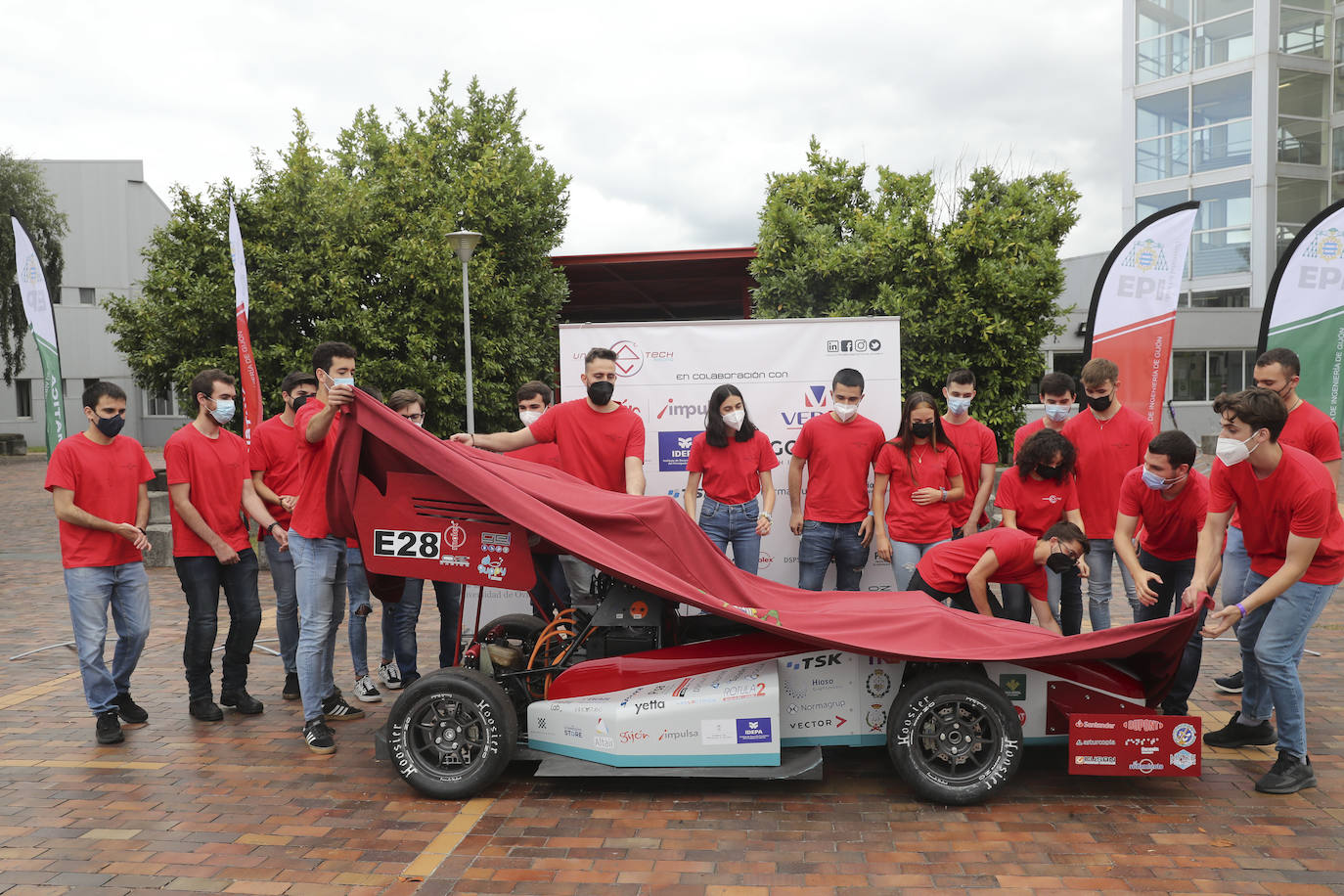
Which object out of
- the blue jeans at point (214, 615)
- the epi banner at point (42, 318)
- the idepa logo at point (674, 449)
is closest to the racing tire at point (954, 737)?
the idepa logo at point (674, 449)

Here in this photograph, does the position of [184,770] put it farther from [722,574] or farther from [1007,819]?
[1007,819]

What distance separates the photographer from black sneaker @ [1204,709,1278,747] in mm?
4754

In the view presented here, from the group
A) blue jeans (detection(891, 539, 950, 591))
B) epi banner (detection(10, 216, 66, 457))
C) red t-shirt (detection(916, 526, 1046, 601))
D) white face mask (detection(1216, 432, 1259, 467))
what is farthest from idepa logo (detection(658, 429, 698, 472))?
epi banner (detection(10, 216, 66, 457))

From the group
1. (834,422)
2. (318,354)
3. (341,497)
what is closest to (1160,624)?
(834,422)

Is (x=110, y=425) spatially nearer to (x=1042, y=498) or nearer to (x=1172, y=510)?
(x=1042, y=498)

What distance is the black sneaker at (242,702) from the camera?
18.0 feet

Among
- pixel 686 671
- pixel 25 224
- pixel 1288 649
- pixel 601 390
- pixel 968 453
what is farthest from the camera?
pixel 25 224

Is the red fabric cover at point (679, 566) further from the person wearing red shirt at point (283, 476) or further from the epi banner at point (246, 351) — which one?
the epi banner at point (246, 351)

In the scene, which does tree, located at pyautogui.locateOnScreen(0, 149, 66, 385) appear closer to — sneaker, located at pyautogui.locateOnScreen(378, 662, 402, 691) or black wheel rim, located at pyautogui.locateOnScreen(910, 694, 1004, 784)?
sneaker, located at pyautogui.locateOnScreen(378, 662, 402, 691)

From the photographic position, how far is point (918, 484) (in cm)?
591

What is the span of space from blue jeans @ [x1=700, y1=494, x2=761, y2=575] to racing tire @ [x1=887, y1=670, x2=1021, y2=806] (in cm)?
226

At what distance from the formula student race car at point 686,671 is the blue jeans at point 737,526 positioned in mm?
1778

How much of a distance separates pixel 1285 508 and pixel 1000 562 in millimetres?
1248

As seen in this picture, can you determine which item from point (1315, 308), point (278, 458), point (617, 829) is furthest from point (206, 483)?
point (1315, 308)
